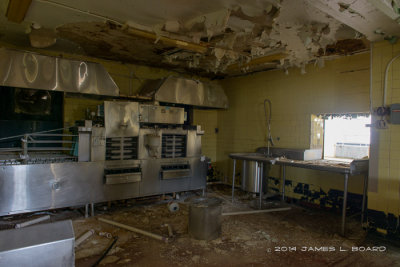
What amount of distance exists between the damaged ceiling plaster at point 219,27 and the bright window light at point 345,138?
111cm

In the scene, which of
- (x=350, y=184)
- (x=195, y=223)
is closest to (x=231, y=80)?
(x=350, y=184)

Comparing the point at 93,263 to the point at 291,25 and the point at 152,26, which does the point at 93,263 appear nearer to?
the point at 152,26

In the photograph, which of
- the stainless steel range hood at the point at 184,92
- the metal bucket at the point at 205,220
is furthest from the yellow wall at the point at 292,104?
the metal bucket at the point at 205,220

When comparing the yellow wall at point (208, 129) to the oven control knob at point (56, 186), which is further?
the yellow wall at point (208, 129)

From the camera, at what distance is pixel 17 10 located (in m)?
2.68

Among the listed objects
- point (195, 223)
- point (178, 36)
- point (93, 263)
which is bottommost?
point (93, 263)

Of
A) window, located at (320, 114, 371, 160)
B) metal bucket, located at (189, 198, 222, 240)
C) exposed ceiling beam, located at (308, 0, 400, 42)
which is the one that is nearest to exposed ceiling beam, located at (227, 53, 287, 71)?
exposed ceiling beam, located at (308, 0, 400, 42)

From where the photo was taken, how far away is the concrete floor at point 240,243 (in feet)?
8.41

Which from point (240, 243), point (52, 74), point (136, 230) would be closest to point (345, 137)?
point (240, 243)

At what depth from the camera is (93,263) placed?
2449 millimetres

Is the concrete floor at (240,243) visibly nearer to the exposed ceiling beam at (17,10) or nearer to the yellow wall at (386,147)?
the yellow wall at (386,147)

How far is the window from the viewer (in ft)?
13.9

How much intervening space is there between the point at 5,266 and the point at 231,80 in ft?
18.1

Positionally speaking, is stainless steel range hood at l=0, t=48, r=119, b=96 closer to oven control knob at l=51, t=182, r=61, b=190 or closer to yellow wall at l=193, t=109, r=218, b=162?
oven control knob at l=51, t=182, r=61, b=190
